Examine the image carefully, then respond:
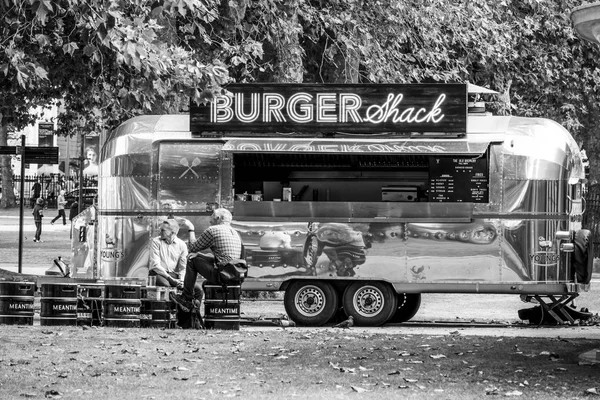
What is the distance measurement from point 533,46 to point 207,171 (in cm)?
1427

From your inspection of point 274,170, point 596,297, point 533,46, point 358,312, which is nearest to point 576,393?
point 358,312

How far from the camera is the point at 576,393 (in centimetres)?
988

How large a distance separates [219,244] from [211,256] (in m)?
0.18

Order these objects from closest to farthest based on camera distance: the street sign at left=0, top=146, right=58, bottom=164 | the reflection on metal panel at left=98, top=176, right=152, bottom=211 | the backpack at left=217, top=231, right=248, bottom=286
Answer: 1. the backpack at left=217, top=231, right=248, bottom=286
2. the reflection on metal panel at left=98, top=176, right=152, bottom=211
3. the street sign at left=0, top=146, right=58, bottom=164

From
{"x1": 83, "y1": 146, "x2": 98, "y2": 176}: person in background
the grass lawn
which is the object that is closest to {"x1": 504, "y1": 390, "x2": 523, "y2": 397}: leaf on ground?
the grass lawn

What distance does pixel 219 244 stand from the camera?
15641mm

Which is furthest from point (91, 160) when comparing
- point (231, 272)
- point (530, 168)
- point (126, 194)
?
point (530, 168)

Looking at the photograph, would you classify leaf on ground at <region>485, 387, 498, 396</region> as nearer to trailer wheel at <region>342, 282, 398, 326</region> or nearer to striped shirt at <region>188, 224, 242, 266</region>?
striped shirt at <region>188, 224, 242, 266</region>

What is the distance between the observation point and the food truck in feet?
56.7

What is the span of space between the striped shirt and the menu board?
332cm

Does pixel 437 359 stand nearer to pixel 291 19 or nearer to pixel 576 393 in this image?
pixel 576 393

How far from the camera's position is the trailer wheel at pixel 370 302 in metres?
17.5

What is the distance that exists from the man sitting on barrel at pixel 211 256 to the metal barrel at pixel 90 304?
35.8 inches

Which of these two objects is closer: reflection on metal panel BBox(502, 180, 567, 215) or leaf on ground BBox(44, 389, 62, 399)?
leaf on ground BBox(44, 389, 62, 399)
